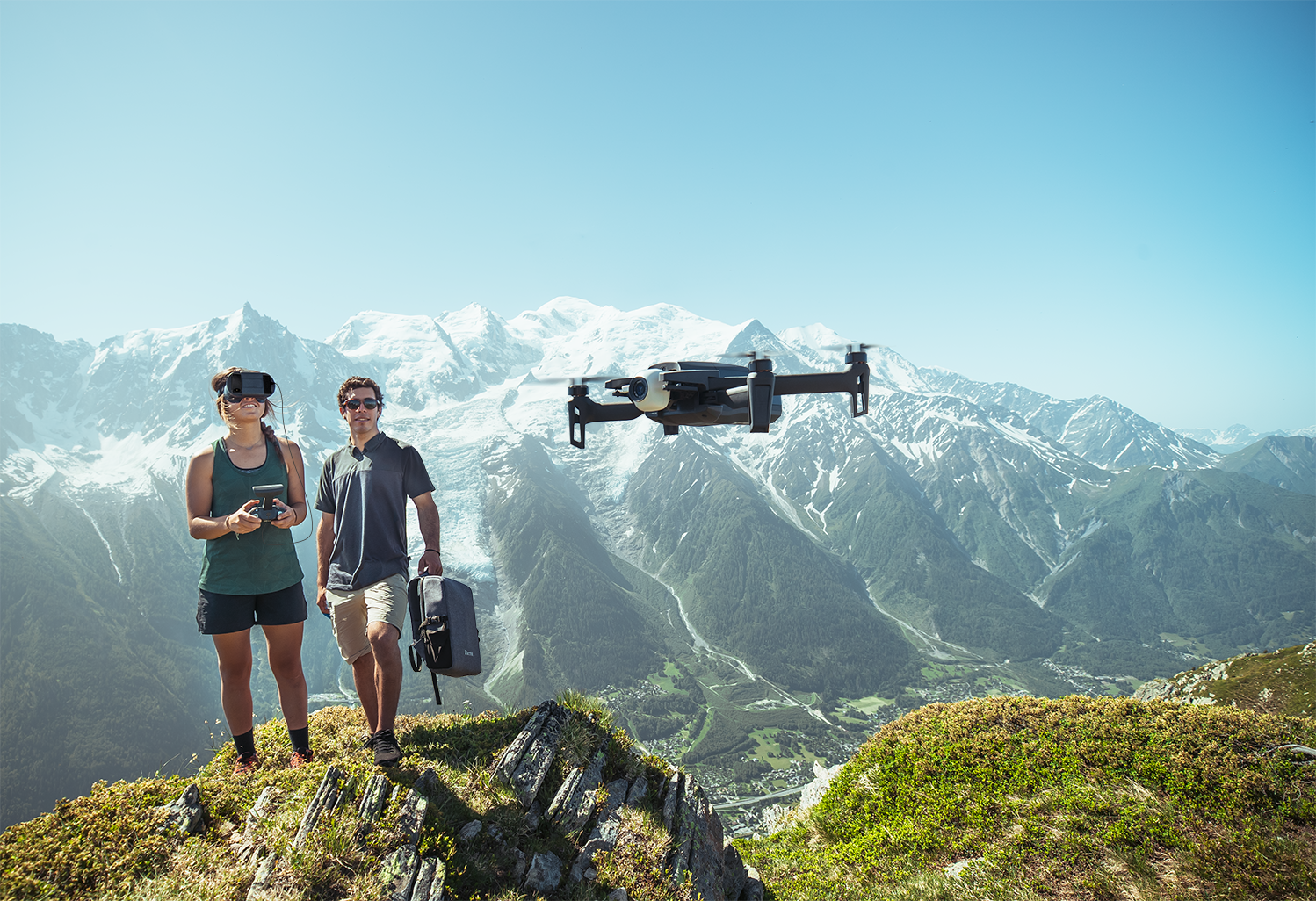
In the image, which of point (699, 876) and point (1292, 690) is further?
point (1292, 690)

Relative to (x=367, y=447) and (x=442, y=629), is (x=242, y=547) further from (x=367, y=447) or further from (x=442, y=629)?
(x=442, y=629)

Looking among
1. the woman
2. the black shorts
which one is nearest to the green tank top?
the woman

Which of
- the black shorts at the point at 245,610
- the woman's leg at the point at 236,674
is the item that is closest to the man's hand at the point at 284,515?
the black shorts at the point at 245,610

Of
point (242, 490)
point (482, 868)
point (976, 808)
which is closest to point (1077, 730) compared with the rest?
point (976, 808)

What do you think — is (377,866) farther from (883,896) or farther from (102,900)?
(883,896)

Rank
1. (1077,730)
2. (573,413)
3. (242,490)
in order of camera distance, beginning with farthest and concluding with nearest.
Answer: (1077,730), (573,413), (242,490)

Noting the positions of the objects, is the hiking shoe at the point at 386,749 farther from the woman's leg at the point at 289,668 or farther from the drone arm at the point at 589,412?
the drone arm at the point at 589,412
